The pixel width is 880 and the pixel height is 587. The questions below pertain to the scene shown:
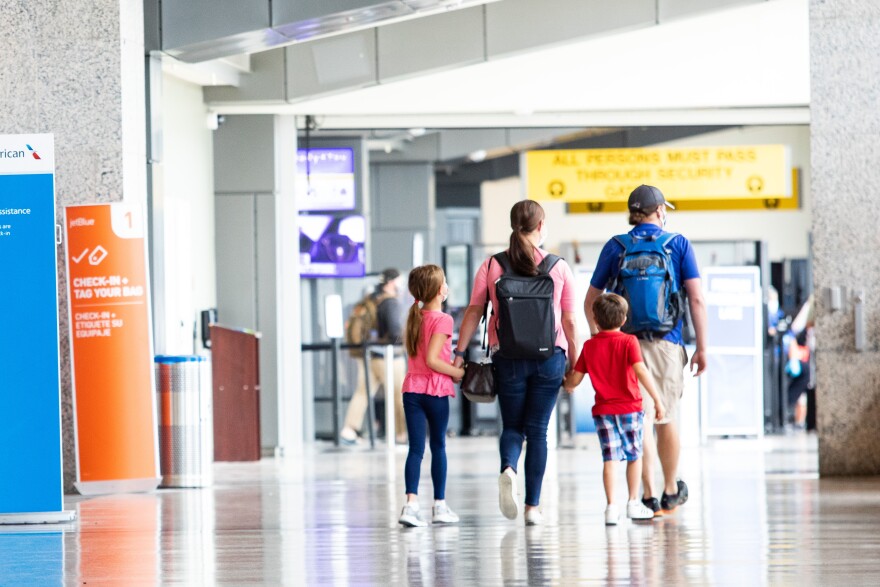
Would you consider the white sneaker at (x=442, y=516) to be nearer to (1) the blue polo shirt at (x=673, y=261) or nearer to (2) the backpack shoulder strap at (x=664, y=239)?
(1) the blue polo shirt at (x=673, y=261)

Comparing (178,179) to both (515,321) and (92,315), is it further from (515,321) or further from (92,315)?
(515,321)

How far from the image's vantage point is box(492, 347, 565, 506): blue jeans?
6.43 metres

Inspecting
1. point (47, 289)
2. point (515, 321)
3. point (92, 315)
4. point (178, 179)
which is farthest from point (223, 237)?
point (515, 321)

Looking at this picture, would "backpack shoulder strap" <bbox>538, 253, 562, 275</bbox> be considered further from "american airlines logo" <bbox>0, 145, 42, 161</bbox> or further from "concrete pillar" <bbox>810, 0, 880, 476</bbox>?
"concrete pillar" <bbox>810, 0, 880, 476</bbox>

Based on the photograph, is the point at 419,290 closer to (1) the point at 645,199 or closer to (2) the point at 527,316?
(2) the point at 527,316

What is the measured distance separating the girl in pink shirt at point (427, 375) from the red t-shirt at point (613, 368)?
583 mm

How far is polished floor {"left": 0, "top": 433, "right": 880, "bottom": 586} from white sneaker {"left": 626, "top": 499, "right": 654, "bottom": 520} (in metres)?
0.06

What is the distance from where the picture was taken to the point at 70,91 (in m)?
8.91

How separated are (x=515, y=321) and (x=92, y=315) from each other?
3294 millimetres

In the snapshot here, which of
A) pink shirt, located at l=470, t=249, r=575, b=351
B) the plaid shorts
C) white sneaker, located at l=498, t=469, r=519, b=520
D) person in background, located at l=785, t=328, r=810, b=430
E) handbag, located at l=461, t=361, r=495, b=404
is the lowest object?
person in background, located at l=785, t=328, r=810, b=430

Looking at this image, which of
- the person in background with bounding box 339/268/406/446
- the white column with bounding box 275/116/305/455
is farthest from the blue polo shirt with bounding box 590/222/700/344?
the person in background with bounding box 339/268/406/446

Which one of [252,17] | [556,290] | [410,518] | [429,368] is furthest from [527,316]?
[252,17]

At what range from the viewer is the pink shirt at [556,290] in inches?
254

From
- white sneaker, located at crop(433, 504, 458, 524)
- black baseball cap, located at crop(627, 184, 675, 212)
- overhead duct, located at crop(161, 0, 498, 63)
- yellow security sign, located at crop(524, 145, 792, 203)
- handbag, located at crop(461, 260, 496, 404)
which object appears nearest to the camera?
handbag, located at crop(461, 260, 496, 404)
